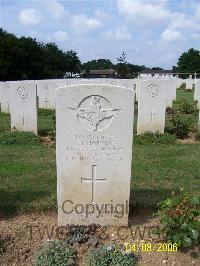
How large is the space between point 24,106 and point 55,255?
7.55 m

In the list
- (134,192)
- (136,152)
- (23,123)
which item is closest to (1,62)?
(23,123)

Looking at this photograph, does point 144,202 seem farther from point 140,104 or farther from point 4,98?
point 4,98

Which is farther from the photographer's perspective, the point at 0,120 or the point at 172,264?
the point at 0,120

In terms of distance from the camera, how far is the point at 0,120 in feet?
48.4

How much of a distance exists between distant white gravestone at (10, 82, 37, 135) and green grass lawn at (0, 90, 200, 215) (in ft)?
4.32

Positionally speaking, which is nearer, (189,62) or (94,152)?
(94,152)

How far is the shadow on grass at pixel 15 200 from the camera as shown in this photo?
18.5 feet

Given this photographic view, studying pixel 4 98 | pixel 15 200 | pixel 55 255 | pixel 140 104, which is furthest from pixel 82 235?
pixel 4 98

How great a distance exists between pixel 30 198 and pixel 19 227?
1109mm

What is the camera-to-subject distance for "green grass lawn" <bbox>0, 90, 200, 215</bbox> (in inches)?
236

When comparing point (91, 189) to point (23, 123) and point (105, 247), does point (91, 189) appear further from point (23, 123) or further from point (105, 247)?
point (23, 123)

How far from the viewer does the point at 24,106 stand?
11.5 metres

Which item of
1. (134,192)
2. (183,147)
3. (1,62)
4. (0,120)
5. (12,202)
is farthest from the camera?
(1,62)

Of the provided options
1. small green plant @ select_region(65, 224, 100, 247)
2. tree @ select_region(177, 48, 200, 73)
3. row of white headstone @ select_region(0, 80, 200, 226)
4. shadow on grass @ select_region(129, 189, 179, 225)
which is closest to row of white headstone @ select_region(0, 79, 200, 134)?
shadow on grass @ select_region(129, 189, 179, 225)
